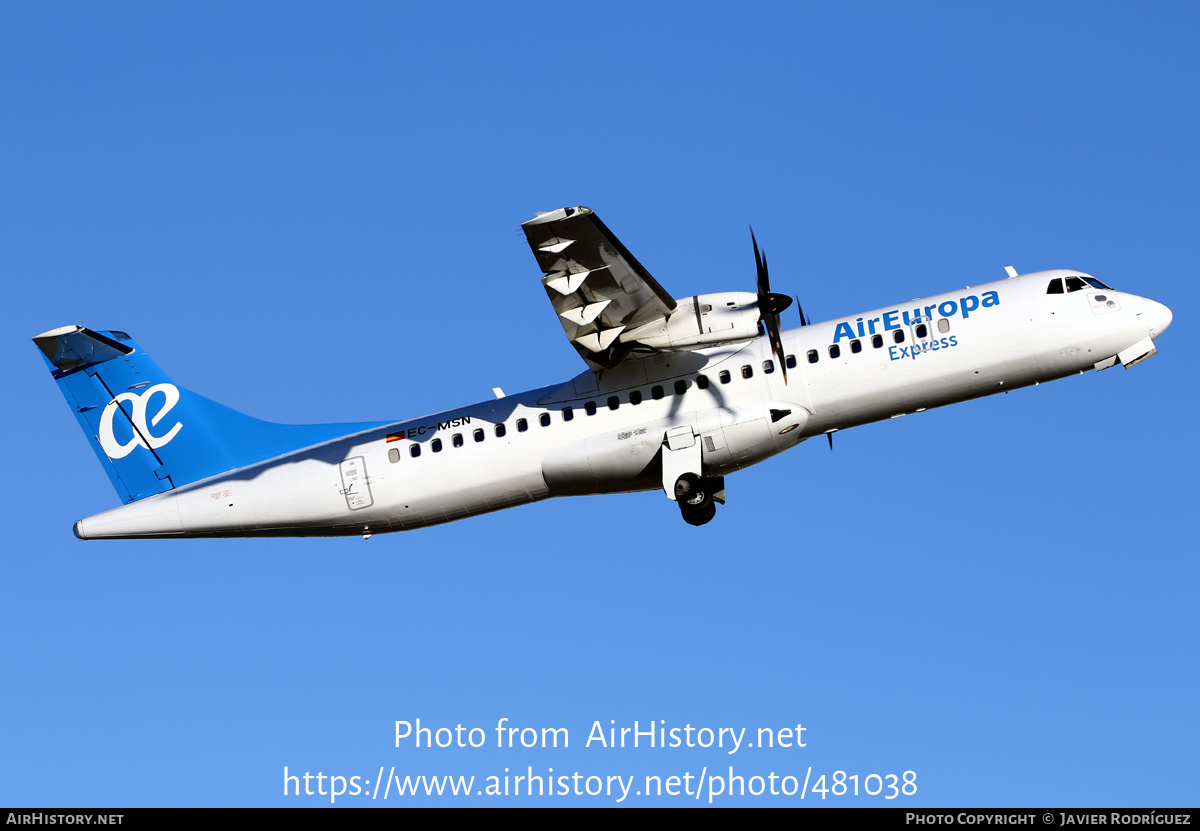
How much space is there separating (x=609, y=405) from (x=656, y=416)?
96 cm

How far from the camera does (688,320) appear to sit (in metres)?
22.1

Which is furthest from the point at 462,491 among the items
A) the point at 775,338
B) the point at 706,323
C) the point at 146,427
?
the point at 146,427

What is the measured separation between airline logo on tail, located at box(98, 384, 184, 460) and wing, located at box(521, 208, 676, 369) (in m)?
9.27

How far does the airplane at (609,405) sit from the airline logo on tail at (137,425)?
4 cm

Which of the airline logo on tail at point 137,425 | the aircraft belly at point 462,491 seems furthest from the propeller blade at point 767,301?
the airline logo on tail at point 137,425

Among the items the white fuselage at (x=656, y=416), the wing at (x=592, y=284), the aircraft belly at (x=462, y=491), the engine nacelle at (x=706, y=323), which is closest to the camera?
the wing at (x=592, y=284)

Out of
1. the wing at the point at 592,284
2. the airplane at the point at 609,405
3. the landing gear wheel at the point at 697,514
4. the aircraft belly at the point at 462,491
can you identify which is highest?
the wing at the point at 592,284

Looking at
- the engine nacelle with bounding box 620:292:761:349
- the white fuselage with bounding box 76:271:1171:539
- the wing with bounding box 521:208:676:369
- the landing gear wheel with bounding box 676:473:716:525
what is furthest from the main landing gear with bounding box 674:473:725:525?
the wing with bounding box 521:208:676:369

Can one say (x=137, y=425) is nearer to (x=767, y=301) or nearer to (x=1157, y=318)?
(x=767, y=301)

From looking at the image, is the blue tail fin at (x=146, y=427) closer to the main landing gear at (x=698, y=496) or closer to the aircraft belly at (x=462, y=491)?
the aircraft belly at (x=462, y=491)

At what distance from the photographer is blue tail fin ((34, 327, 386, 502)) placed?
25297 mm

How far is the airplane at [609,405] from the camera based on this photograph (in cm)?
2189

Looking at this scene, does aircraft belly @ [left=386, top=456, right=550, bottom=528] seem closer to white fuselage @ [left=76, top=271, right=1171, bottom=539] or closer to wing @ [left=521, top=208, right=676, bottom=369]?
white fuselage @ [left=76, top=271, right=1171, bottom=539]
